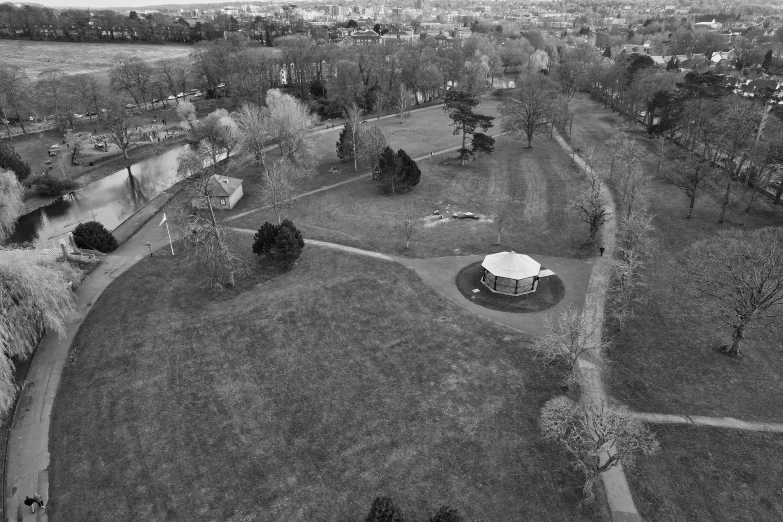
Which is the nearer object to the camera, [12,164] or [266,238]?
[266,238]

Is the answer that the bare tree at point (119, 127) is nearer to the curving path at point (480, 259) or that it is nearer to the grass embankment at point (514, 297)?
the curving path at point (480, 259)

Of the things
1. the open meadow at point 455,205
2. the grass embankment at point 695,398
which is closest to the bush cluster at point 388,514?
the grass embankment at point 695,398

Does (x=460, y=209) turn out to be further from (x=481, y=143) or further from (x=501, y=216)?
(x=481, y=143)

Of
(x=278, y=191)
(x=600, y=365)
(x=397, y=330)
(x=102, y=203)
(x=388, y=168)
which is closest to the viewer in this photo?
(x=600, y=365)

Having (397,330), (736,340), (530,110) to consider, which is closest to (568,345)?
(397,330)

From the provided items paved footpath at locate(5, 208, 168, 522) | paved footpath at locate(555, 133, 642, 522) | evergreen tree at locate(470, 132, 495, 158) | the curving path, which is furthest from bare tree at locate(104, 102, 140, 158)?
paved footpath at locate(555, 133, 642, 522)

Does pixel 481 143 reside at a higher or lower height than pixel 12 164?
lower
